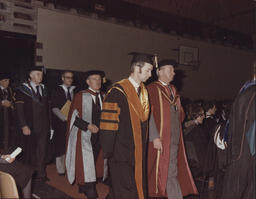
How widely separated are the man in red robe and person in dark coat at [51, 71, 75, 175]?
5.55 ft

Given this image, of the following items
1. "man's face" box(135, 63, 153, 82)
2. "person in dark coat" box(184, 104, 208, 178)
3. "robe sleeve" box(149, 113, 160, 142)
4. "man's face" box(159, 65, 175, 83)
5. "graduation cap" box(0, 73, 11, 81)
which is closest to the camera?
"man's face" box(135, 63, 153, 82)

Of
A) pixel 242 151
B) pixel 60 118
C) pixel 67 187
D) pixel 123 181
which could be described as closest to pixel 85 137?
pixel 67 187

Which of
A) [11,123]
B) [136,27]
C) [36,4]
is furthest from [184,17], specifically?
[11,123]

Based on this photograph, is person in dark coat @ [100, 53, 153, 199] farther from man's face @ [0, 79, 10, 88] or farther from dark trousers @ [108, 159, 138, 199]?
man's face @ [0, 79, 10, 88]

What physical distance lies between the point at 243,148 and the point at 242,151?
27mm

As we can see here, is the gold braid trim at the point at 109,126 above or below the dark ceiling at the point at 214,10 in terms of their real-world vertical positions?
below

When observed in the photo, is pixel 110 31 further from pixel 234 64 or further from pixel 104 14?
pixel 234 64

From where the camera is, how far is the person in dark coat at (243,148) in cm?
246

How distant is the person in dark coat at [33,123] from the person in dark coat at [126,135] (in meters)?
1.75

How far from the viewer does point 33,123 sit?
4.30m

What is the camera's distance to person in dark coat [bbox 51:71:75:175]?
4.63 m

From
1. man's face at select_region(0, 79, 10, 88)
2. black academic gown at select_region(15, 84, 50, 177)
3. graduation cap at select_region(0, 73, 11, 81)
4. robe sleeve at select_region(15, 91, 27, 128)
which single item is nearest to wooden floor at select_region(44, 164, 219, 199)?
black academic gown at select_region(15, 84, 50, 177)

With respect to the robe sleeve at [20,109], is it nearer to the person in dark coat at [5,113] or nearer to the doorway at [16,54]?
the person in dark coat at [5,113]

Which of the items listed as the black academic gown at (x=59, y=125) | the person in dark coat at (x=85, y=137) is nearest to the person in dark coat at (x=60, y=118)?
the black academic gown at (x=59, y=125)
